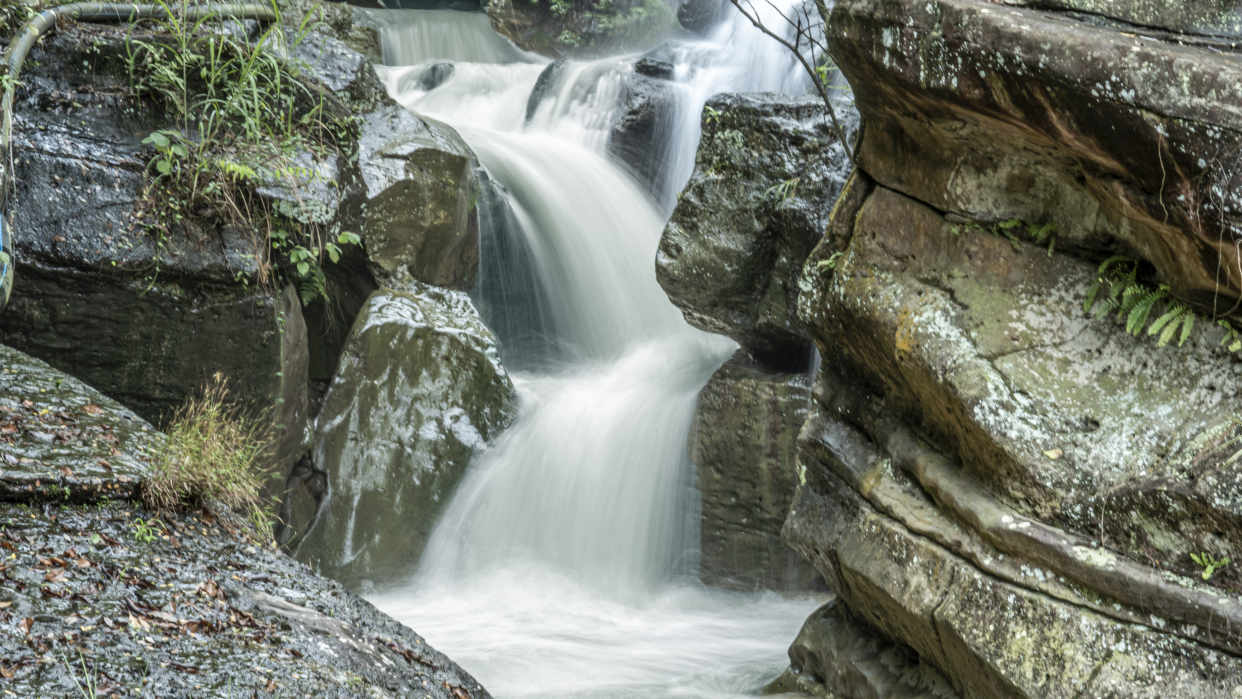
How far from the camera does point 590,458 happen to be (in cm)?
656

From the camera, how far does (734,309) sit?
6.11 m

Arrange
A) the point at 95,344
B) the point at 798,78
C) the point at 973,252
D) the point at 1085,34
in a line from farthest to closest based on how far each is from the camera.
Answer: the point at 798,78
the point at 95,344
the point at 973,252
the point at 1085,34

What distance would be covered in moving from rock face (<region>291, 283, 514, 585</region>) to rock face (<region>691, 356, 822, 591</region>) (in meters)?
1.68

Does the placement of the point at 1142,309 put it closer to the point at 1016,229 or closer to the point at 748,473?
the point at 1016,229

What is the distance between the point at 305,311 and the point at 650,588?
3.33 metres

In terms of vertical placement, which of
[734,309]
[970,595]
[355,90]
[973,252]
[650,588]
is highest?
[355,90]

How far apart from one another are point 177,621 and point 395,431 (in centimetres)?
371

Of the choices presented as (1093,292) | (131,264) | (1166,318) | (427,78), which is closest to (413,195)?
(131,264)

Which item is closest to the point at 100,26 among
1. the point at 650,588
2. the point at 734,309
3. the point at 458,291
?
the point at 458,291

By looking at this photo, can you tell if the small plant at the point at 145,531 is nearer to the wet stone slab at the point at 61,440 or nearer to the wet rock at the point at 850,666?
the wet stone slab at the point at 61,440

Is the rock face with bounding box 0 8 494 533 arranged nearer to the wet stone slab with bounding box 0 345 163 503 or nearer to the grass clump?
the wet stone slab with bounding box 0 345 163 503

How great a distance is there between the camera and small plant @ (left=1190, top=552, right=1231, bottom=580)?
2840mm

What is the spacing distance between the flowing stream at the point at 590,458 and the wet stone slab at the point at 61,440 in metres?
2.25

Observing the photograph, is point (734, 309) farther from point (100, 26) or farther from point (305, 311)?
point (100, 26)
